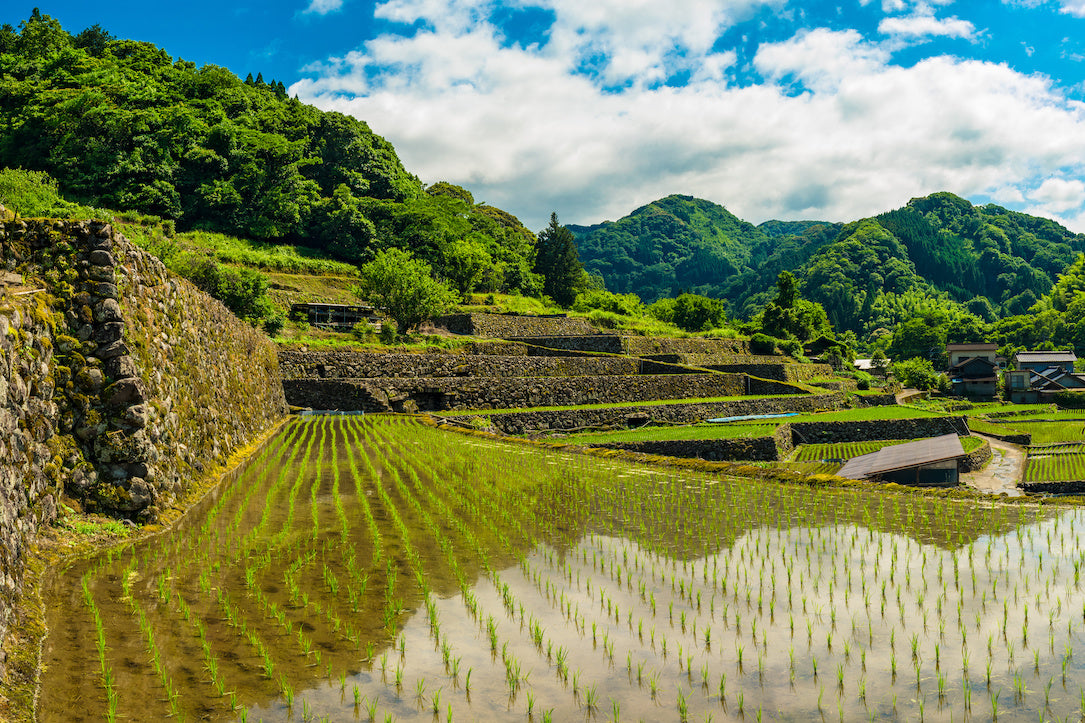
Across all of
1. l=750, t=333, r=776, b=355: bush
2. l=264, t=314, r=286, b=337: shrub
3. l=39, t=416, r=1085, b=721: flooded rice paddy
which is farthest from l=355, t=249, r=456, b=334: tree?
l=750, t=333, r=776, b=355: bush

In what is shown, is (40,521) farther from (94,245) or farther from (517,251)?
(517,251)

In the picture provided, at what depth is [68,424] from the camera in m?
7.37

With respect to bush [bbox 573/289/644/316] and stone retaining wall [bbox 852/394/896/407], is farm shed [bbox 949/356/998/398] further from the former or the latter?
bush [bbox 573/289/644/316]

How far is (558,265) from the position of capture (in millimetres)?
69750

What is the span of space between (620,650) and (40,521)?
5961 mm

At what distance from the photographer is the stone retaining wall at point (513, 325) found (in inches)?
1623

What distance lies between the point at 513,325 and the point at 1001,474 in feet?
94.4

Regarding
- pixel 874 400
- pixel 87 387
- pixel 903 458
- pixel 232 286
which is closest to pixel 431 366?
pixel 232 286

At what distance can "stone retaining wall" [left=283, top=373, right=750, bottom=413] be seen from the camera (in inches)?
1006

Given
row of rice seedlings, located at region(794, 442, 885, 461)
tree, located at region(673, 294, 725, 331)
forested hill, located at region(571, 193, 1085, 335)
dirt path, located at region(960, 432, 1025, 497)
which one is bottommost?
dirt path, located at region(960, 432, 1025, 497)

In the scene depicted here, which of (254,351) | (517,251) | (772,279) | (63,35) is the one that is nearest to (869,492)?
(254,351)

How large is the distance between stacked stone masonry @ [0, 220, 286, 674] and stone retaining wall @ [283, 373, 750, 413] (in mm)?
14845

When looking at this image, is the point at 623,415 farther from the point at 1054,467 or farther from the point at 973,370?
the point at 973,370

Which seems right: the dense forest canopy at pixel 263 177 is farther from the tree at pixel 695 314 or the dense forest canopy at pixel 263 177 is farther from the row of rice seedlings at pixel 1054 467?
the row of rice seedlings at pixel 1054 467
